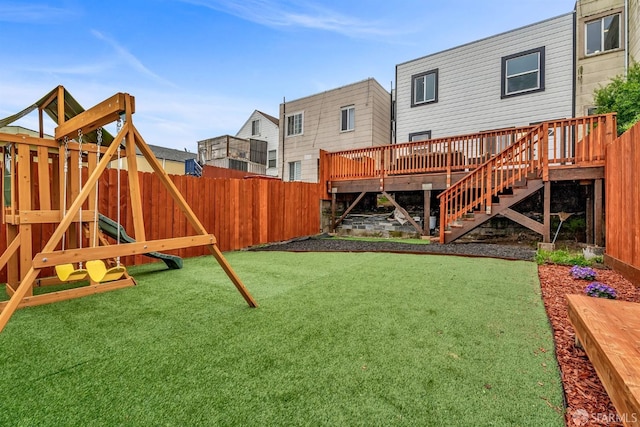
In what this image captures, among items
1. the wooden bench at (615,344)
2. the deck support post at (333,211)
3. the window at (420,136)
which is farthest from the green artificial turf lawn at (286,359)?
the window at (420,136)

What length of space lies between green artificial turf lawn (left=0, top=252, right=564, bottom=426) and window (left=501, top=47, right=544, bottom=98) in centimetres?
901

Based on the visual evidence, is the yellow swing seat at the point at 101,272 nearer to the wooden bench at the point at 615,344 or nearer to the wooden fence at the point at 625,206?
the wooden bench at the point at 615,344

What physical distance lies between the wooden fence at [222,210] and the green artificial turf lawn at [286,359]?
6.58ft

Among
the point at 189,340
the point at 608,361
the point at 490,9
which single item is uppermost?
the point at 490,9

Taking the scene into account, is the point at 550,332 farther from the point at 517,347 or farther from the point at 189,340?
the point at 189,340

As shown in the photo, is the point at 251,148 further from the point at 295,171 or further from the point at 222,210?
the point at 222,210

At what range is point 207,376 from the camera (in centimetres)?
167

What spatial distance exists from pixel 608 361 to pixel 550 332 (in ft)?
3.99

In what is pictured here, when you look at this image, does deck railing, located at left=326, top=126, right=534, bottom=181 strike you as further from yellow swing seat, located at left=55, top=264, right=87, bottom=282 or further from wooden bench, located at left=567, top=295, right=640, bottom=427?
yellow swing seat, located at left=55, top=264, right=87, bottom=282

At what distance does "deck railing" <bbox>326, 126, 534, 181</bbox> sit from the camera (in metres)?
7.78

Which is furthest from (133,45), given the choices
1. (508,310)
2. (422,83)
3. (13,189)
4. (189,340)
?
(508,310)

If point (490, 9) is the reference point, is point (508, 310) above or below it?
below

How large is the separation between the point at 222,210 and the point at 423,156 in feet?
19.7

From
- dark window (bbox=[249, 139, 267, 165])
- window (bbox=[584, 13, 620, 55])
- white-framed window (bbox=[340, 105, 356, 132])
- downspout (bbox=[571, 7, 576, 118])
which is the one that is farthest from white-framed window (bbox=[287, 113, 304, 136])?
window (bbox=[584, 13, 620, 55])
